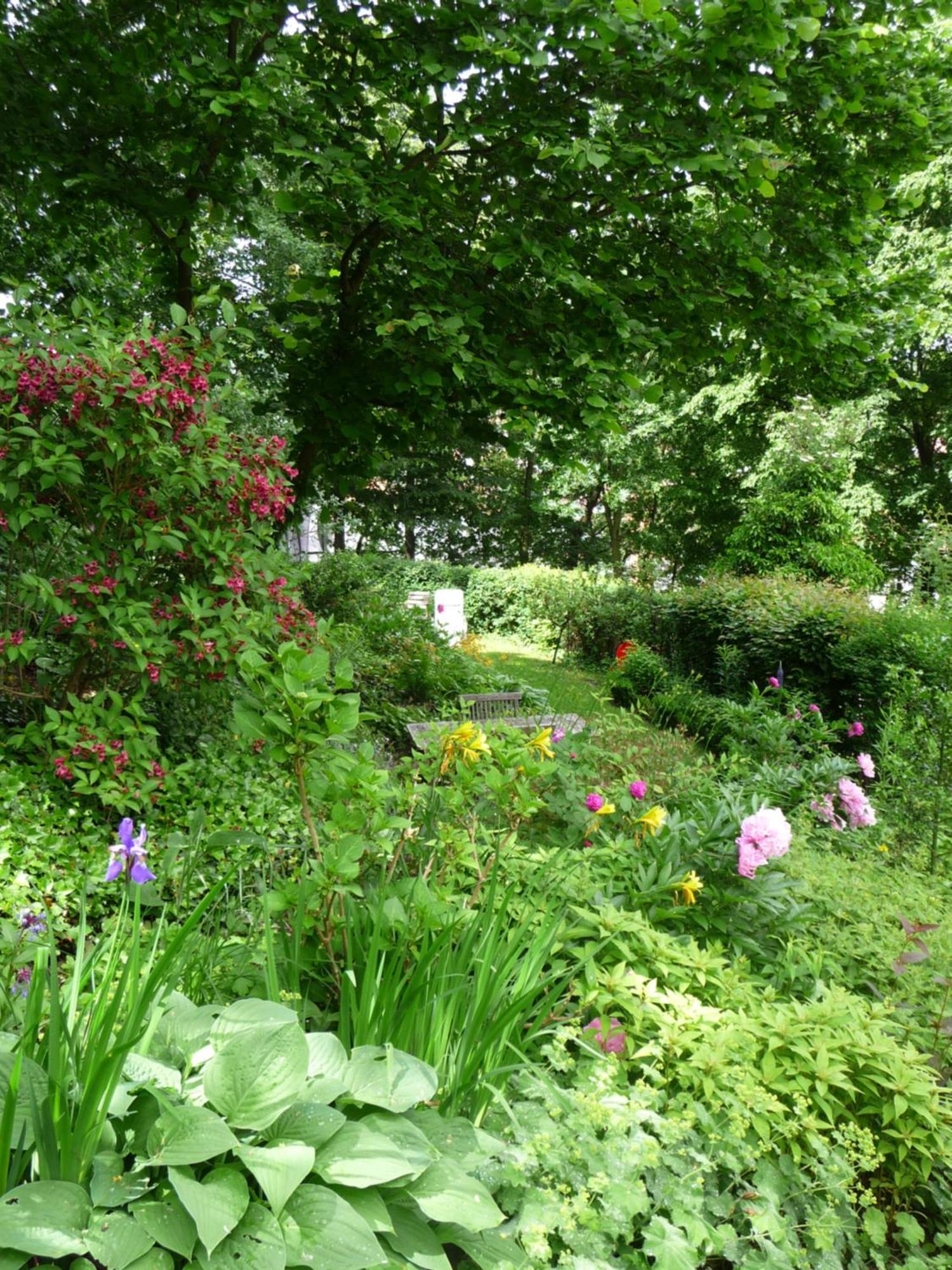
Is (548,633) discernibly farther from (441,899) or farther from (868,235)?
(441,899)

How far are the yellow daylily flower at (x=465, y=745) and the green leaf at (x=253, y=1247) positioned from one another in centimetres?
120

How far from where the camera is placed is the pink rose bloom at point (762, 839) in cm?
222

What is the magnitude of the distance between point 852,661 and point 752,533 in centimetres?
611

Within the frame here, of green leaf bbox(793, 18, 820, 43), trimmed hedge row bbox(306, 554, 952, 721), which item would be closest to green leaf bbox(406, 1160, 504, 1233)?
green leaf bbox(793, 18, 820, 43)

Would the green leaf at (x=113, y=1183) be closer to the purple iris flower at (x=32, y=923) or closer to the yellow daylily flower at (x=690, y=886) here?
the purple iris flower at (x=32, y=923)

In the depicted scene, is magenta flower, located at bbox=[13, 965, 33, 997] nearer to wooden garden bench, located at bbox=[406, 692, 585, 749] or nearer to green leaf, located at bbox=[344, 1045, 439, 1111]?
green leaf, located at bbox=[344, 1045, 439, 1111]

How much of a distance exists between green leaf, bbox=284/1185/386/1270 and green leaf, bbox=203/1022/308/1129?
13 cm

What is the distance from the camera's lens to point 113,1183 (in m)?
1.09

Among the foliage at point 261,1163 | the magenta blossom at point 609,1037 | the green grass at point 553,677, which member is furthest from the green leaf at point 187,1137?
the green grass at point 553,677

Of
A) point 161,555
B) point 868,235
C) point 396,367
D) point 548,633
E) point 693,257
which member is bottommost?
point 548,633

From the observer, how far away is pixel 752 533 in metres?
13.0

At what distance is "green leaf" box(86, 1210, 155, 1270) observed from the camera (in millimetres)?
1006

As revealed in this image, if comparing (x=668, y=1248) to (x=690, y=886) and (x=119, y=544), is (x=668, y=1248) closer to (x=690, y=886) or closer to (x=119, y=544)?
(x=690, y=886)

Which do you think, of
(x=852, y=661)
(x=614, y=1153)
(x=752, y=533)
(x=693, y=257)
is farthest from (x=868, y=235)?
(x=752, y=533)
